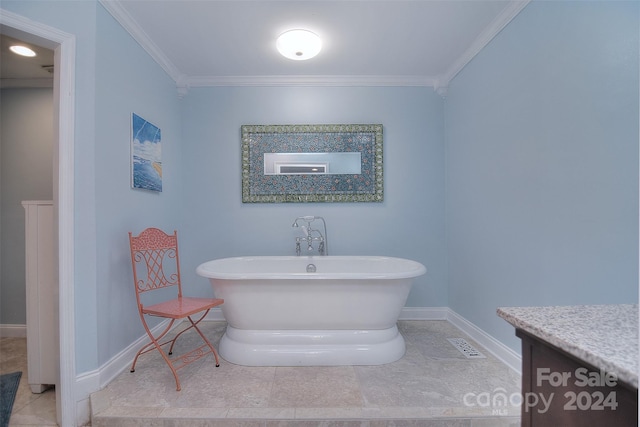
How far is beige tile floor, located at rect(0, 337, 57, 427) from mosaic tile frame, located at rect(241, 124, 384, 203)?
6.45 ft

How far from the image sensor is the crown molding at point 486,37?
6.16 ft

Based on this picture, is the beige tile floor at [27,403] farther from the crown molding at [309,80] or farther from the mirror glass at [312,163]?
the crown molding at [309,80]

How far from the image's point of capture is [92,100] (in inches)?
66.5

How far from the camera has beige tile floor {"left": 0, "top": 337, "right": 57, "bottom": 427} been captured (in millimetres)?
1563

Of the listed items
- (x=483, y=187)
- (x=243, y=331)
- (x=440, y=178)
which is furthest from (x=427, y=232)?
(x=243, y=331)

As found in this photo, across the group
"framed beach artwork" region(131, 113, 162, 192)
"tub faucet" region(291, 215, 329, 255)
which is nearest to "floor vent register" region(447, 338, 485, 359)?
"tub faucet" region(291, 215, 329, 255)

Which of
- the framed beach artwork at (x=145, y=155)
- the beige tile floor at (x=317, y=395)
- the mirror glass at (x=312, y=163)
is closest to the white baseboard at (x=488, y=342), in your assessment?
the beige tile floor at (x=317, y=395)

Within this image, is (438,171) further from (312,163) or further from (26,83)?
(26,83)

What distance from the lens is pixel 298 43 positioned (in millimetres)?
2146

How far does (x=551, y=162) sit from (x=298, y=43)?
190cm

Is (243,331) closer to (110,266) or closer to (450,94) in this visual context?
(110,266)

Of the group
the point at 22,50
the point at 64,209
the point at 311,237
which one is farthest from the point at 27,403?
the point at 22,50

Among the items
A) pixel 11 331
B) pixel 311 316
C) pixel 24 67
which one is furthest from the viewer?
pixel 11 331

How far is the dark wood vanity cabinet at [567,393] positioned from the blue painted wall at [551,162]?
0.94m
